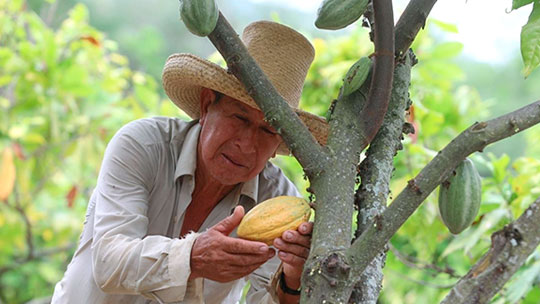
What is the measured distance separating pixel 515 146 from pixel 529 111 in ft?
32.3

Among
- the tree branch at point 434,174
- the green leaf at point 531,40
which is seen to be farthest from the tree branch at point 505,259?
the green leaf at point 531,40

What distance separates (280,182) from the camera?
Result: 2.29m

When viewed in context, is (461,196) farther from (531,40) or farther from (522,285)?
A: (522,285)

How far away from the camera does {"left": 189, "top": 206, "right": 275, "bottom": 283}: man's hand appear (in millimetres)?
1425

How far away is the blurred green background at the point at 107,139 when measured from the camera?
2.58m

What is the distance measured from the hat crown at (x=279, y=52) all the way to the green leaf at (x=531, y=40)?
894 millimetres

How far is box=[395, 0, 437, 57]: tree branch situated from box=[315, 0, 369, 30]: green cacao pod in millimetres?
122

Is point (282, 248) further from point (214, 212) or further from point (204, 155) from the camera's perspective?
point (214, 212)

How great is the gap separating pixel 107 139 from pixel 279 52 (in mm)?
2566

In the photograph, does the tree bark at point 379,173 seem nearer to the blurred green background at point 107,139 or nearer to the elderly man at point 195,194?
the elderly man at point 195,194

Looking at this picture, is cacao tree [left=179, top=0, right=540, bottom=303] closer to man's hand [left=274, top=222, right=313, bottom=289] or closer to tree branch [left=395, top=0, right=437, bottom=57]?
tree branch [left=395, top=0, right=437, bottom=57]

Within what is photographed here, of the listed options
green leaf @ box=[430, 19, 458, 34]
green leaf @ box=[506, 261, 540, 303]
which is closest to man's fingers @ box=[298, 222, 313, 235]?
green leaf @ box=[506, 261, 540, 303]

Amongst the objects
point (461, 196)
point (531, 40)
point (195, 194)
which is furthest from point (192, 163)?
point (531, 40)

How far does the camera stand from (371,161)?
1396 millimetres
